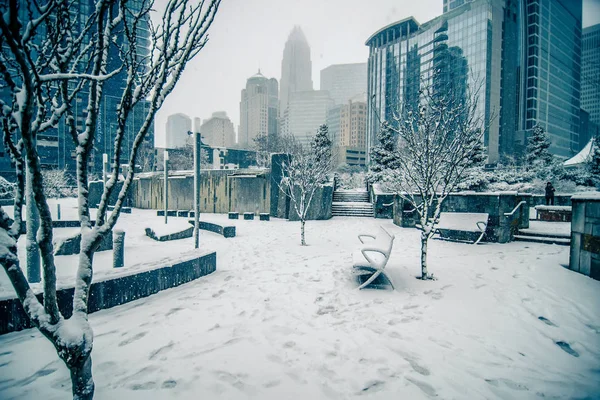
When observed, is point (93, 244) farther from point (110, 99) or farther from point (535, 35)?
point (535, 35)

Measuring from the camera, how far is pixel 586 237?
4.84 meters

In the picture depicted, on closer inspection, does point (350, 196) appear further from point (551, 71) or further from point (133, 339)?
point (551, 71)

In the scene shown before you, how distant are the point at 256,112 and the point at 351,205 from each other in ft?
496

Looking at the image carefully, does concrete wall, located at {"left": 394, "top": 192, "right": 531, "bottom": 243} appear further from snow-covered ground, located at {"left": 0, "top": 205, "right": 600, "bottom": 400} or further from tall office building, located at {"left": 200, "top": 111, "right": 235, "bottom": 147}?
tall office building, located at {"left": 200, "top": 111, "right": 235, "bottom": 147}

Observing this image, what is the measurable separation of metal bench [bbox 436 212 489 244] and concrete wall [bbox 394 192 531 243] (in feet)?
1.09

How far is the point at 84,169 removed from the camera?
5.76ft

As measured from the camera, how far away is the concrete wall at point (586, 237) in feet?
15.2

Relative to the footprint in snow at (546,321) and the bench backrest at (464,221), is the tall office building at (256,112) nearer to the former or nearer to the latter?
the bench backrest at (464,221)

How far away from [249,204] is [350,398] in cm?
1395

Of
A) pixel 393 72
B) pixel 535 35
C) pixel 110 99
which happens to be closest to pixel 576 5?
pixel 535 35

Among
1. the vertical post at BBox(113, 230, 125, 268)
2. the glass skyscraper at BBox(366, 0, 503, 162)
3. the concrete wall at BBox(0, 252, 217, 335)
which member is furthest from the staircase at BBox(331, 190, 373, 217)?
the glass skyscraper at BBox(366, 0, 503, 162)

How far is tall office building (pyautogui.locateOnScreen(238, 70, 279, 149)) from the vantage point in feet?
504

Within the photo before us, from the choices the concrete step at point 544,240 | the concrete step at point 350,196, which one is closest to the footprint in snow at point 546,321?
the concrete step at point 544,240

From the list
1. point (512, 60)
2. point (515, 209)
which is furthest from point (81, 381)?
point (512, 60)
